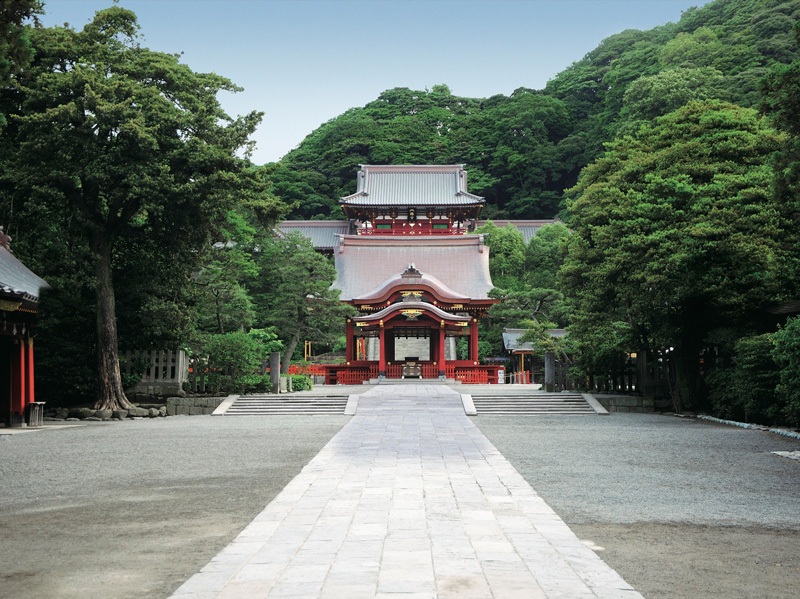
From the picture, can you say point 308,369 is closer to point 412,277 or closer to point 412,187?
point 412,277

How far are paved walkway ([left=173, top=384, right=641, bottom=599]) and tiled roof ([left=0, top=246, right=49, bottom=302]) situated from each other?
24.2ft

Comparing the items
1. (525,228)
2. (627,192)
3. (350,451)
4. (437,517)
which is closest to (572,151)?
(525,228)

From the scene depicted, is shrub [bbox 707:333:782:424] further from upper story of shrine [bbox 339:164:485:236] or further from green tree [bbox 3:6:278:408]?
upper story of shrine [bbox 339:164:485:236]

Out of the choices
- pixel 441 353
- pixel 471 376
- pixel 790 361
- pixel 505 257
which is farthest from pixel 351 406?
pixel 505 257

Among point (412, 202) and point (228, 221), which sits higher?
point (412, 202)

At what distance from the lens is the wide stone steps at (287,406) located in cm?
1855

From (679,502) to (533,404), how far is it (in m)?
12.4

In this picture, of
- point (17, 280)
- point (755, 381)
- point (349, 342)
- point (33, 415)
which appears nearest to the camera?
point (755, 381)

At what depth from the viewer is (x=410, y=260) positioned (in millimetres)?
38656

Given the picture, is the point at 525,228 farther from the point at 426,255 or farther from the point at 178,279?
the point at 178,279

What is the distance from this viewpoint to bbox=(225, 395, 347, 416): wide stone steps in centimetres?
1855

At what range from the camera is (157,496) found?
7.07 m

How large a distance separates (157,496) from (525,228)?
44351 millimetres

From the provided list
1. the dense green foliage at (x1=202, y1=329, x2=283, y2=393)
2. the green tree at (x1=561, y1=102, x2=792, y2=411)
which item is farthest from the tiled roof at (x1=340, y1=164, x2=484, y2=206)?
the dense green foliage at (x1=202, y1=329, x2=283, y2=393)
